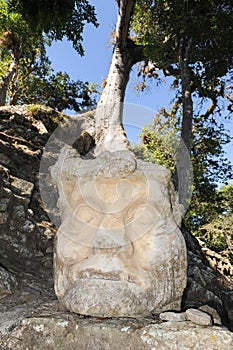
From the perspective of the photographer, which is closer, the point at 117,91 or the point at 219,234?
the point at 117,91

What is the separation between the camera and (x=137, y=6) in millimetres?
8562

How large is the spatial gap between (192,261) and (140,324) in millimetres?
4219

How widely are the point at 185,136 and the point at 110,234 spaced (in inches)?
177

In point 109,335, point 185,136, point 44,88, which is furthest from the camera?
point 44,88

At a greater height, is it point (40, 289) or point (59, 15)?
point (59, 15)

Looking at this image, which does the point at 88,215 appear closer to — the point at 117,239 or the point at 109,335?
the point at 117,239

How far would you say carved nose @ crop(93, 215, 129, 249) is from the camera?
6.83 ft

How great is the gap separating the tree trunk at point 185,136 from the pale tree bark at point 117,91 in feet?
4.19

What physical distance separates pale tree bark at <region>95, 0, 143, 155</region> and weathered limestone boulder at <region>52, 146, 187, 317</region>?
2.72 meters

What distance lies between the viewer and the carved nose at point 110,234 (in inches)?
82.0

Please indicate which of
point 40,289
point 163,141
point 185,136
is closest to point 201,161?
point 163,141

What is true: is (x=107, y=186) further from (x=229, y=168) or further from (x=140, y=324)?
(x=229, y=168)

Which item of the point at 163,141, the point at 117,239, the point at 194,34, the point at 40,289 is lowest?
the point at 40,289

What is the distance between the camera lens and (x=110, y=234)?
213 centimetres
